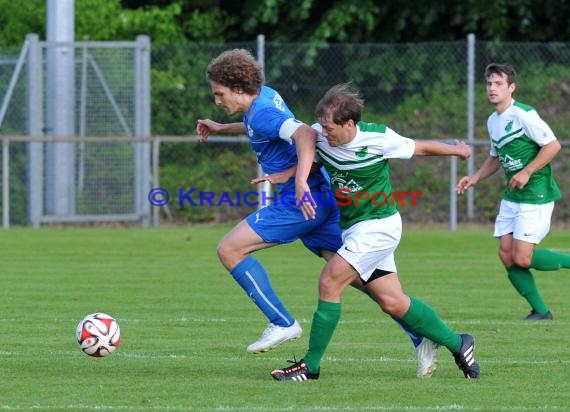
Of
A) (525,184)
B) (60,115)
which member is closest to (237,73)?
(525,184)

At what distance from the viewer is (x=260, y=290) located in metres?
7.75

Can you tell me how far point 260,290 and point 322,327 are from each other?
72 cm

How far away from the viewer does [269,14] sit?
2358 cm

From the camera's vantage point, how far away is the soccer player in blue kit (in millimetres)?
7734

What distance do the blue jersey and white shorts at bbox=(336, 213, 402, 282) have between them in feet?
A: 2.59

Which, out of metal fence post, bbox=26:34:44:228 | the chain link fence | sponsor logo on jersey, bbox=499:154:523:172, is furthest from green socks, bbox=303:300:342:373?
metal fence post, bbox=26:34:44:228

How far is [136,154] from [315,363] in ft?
44.6

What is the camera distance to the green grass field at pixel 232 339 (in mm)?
6629

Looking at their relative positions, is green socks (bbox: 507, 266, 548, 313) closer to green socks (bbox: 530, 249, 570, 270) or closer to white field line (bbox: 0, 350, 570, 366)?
green socks (bbox: 530, 249, 570, 270)

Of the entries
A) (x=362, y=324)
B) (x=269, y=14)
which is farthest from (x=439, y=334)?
(x=269, y=14)

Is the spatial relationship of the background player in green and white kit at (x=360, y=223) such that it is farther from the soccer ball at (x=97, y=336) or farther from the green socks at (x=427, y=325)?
the soccer ball at (x=97, y=336)

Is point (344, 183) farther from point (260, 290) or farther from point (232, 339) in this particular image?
point (232, 339)

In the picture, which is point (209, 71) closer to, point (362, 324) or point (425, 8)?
point (362, 324)

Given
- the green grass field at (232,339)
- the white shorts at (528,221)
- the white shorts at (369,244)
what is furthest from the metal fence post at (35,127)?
the white shorts at (369,244)
